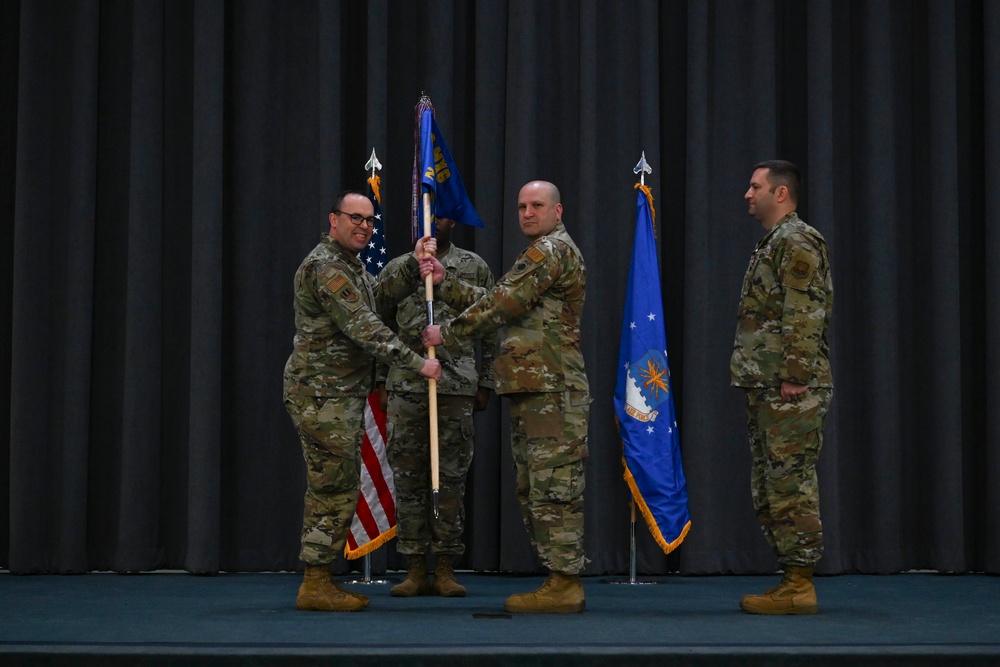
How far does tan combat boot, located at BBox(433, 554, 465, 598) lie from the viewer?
4742mm

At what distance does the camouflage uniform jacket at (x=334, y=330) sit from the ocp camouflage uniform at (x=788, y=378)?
1.39 m

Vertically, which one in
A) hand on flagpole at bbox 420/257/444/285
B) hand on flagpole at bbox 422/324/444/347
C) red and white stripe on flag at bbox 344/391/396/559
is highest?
hand on flagpole at bbox 420/257/444/285

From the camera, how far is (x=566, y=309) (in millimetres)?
4336

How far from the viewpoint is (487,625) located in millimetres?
3746

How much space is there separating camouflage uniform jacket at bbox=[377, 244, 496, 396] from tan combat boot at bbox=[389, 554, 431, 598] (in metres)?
0.79

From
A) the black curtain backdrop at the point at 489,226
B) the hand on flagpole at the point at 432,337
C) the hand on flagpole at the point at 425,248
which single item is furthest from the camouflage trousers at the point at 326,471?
the black curtain backdrop at the point at 489,226

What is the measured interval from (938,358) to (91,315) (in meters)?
4.68

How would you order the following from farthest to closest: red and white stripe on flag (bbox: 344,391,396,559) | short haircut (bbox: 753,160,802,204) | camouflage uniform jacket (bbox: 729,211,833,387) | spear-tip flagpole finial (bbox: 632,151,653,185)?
1. spear-tip flagpole finial (bbox: 632,151,653,185)
2. red and white stripe on flag (bbox: 344,391,396,559)
3. short haircut (bbox: 753,160,802,204)
4. camouflage uniform jacket (bbox: 729,211,833,387)

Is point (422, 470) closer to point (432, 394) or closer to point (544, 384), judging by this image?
point (432, 394)

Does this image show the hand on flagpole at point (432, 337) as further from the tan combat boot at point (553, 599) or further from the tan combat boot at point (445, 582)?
the tan combat boot at point (445, 582)

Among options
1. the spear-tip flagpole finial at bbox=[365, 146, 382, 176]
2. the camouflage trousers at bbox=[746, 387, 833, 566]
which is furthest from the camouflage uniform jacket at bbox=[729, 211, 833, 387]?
the spear-tip flagpole finial at bbox=[365, 146, 382, 176]

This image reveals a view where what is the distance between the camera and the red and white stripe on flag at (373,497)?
5145 millimetres

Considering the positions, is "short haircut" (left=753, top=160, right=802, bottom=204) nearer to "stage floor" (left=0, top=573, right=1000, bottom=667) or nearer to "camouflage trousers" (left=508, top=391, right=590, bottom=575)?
"camouflage trousers" (left=508, top=391, right=590, bottom=575)

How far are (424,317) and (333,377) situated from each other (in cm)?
70
